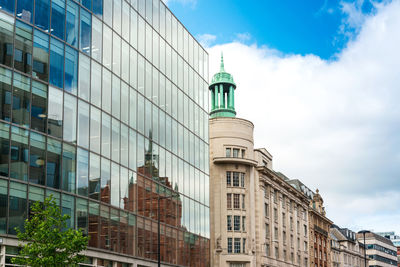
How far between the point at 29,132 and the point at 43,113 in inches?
72.6

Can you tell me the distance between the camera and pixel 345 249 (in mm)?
136500

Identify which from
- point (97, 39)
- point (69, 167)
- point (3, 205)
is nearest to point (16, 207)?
point (3, 205)

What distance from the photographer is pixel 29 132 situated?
3509 centimetres

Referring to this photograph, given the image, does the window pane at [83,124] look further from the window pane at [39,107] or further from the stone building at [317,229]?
the stone building at [317,229]

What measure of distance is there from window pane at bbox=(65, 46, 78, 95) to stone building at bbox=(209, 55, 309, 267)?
34.3 meters

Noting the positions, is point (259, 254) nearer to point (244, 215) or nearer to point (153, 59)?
point (244, 215)

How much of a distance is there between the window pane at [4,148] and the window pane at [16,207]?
3.12 feet

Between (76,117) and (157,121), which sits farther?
(157,121)

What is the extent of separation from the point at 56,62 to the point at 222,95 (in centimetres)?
4943

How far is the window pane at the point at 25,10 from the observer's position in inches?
1388

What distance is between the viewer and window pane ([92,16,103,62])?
42.7 m

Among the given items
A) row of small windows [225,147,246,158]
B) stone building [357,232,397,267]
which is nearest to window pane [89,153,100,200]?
row of small windows [225,147,246,158]

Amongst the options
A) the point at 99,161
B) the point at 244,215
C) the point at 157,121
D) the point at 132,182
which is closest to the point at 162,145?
the point at 157,121

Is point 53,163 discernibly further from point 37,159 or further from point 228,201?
point 228,201
